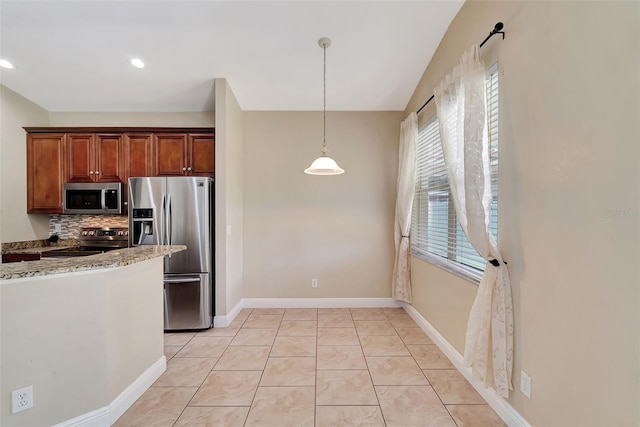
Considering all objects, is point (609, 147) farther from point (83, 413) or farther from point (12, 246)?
point (12, 246)

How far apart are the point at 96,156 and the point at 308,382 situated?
3.76m

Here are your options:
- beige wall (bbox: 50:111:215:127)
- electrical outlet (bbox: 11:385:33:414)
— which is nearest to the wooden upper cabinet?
beige wall (bbox: 50:111:215:127)

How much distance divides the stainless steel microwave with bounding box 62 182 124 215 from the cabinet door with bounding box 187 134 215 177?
0.98 m

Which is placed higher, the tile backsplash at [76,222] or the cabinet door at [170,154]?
the cabinet door at [170,154]

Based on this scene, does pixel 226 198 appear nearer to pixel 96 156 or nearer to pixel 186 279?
pixel 186 279

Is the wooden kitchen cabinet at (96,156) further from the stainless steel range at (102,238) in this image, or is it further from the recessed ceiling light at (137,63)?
the recessed ceiling light at (137,63)

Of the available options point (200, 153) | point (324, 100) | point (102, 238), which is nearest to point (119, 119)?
point (200, 153)

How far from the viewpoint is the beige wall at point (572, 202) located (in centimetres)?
104

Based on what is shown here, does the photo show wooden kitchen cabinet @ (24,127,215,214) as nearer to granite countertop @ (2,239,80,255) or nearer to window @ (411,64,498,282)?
granite countertop @ (2,239,80,255)

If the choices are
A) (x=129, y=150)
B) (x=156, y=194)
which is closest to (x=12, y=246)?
(x=129, y=150)

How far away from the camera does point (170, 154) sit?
11.2ft

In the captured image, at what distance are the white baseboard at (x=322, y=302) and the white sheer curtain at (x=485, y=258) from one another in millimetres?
2024

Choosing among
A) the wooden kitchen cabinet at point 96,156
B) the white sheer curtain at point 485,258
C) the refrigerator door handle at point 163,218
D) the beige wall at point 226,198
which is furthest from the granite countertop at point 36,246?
the white sheer curtain at point 485,258

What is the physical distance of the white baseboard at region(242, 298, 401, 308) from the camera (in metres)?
3.78
